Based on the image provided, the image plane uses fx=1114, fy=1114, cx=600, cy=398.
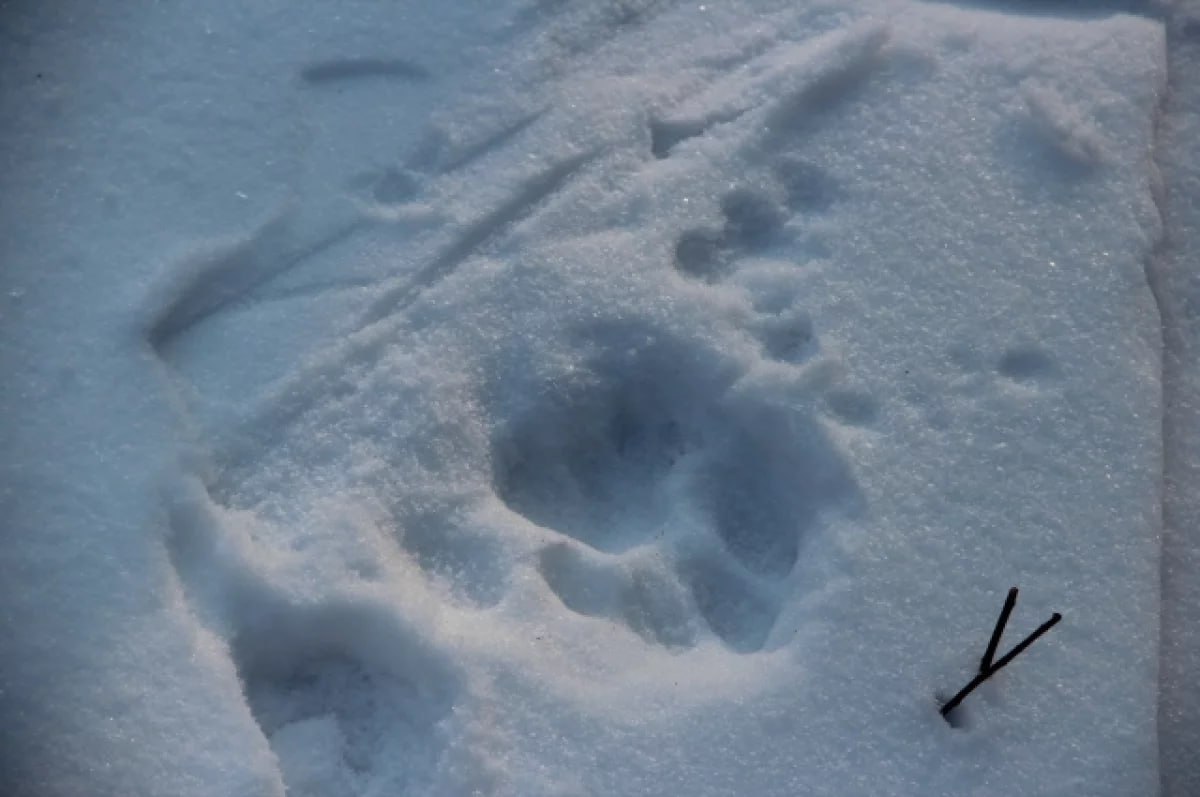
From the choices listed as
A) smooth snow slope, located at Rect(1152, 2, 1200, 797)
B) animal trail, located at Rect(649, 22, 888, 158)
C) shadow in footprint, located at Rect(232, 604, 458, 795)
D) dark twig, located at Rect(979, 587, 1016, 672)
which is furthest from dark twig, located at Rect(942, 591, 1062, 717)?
animal trail, located at Rect(649, 22, 888, 158)

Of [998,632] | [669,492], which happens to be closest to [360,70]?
[669,492]

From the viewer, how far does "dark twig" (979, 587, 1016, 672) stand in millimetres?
1115

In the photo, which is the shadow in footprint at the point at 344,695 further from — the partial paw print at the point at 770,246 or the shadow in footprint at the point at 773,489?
the partial paw print at the point at 770,246

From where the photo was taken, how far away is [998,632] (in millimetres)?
1145

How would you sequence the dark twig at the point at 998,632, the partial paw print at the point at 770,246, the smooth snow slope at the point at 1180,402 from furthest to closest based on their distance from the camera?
the partial paw print at the point at 770,246, the smooth snow slope at the point at 1180,402, the dark twig at the point at 998,632

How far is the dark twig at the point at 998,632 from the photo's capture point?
112 cm

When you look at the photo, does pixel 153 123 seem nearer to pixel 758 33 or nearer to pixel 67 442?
pixel 67 442

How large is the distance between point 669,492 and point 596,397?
5.7 inches

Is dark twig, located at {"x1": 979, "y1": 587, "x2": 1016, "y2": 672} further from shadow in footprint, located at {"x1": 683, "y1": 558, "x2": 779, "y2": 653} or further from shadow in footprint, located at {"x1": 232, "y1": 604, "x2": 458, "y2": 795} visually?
shadow in footprint, located at {"x1": 232, "y1": 604, "x2": 458, "y2": 795}

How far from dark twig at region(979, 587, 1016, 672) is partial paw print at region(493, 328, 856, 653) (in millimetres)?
219

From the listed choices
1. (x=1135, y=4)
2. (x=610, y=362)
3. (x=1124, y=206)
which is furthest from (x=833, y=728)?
(x=1135, y=4)

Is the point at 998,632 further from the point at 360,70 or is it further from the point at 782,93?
the point at 360,70

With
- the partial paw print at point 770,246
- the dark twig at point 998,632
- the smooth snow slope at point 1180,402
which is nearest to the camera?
the dark twig at point 998,632

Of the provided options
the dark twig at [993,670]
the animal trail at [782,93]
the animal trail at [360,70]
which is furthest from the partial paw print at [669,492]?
the animal trail at [360,70]
